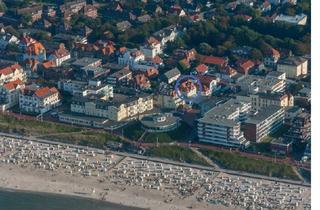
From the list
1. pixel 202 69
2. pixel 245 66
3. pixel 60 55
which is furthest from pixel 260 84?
pixel 60 55

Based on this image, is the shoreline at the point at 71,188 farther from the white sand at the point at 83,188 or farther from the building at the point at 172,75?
the building at the point at 172,75

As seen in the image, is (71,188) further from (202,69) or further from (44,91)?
(202,69)

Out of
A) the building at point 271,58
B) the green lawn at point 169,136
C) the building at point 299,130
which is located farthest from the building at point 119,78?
the building at point 299,130

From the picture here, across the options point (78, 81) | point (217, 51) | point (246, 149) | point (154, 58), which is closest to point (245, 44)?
point (217, 51)

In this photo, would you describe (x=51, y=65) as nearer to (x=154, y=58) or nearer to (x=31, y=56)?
(x=31, y=56)

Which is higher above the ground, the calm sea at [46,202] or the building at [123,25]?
the building at [123,25]

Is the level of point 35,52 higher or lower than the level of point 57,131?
higher
